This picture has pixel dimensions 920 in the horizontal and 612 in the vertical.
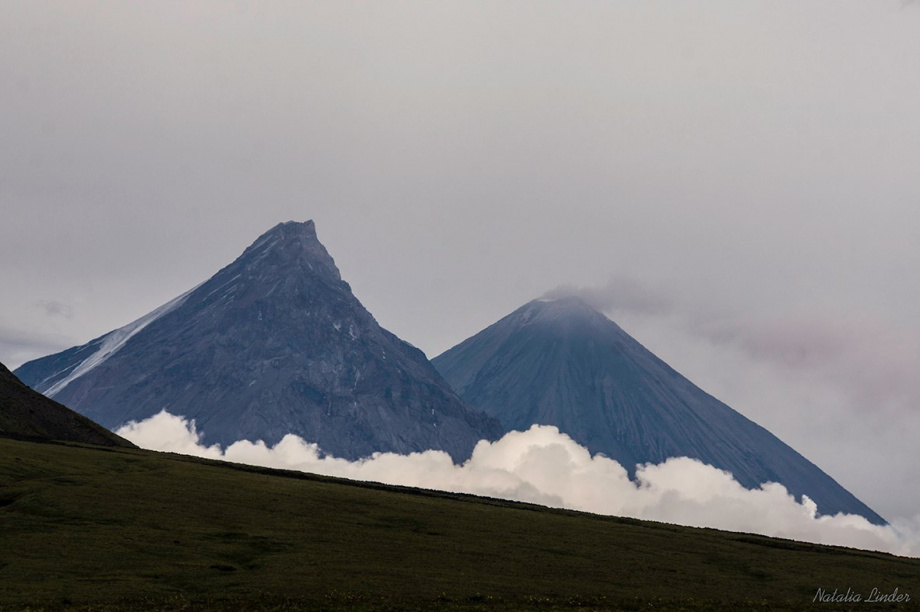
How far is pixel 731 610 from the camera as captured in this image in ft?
329

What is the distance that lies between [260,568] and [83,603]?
2741 cm

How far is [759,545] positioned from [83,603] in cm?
12822

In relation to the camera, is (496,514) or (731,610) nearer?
(731,610)

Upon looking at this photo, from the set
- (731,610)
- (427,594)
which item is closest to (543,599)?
(427,594)

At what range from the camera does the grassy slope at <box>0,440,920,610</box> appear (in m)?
97.9

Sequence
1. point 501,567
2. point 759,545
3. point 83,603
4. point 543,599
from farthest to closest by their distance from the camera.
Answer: point 759,545 < point 501,567 < point 543,599 < point 83,603

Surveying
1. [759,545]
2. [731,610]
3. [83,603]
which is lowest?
[83,603]

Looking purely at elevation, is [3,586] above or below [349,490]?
below

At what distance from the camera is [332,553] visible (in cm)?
12319

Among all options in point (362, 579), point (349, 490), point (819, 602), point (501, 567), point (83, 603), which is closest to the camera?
point (83, 603)

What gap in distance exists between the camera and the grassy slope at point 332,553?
9788cm

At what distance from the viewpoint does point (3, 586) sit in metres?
91.6

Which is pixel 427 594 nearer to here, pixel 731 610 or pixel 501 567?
pixel 501 567

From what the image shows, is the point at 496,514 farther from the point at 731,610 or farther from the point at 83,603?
the point at 83,603
